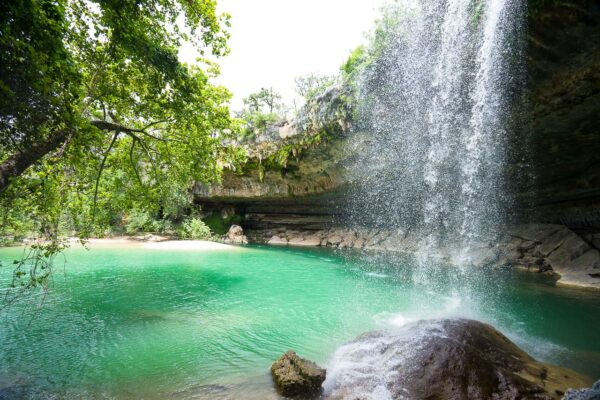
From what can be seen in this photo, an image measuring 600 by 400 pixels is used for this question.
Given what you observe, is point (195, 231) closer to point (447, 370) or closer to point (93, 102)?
point (93, 102)

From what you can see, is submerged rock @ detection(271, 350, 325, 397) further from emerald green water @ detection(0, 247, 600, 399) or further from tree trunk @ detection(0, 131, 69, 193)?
tree trunk @ detection(0, 131, 69, 193)

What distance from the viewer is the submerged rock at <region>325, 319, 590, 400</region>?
4.22 metres

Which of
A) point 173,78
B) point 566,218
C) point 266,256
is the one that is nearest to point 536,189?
point 566,218

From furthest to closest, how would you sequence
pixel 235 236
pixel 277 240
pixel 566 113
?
pixel 277 240
pixel 235 236
pixel 566 113

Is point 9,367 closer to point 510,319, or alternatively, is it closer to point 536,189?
point 510,319

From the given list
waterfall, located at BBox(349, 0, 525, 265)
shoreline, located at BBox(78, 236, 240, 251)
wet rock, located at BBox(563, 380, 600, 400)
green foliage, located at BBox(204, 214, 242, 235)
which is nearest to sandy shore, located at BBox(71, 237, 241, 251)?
shoreline, located at BBox(78, 236, 240, 251)

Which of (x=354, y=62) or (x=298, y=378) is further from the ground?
(x=354, y=62)

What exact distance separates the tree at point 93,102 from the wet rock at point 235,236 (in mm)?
18243

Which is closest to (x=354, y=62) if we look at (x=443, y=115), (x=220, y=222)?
(x=443, y=115)

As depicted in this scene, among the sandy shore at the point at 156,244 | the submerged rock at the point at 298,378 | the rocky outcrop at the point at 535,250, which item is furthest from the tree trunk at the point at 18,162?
the sandy shore at the point at 156,244

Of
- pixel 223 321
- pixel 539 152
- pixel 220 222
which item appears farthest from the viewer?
pixel 220 222

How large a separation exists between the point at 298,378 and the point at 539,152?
14492 millimetres

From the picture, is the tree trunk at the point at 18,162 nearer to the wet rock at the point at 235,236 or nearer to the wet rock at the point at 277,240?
the wet rock at the point at 235,236

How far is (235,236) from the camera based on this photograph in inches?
1107
